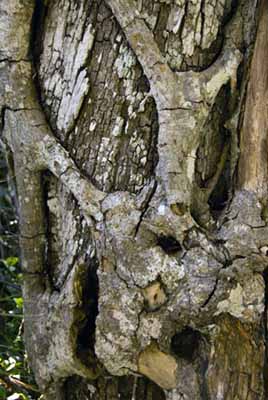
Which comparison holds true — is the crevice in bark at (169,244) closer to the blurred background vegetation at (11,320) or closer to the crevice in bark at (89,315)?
the crevice in bark at (89,315)

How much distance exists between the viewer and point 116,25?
1.39m

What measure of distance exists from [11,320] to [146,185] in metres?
1.12

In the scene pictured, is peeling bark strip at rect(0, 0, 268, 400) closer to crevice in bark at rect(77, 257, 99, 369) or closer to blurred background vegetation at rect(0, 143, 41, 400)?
crevice in bark at rect(77, 257, 99, 369)

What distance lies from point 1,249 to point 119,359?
161 cm

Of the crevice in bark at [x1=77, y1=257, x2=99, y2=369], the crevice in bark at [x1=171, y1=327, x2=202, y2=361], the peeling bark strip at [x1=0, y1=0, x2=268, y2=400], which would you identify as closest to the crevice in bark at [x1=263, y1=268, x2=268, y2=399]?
the peeling bark strip at [x1=0, y1=0, x2=268, y2=400]

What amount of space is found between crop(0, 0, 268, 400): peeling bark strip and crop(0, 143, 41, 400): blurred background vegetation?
0.25 metres

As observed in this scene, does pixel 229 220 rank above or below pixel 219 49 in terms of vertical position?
below

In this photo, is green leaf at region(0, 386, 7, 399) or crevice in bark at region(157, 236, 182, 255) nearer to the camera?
crevice in bark at region(157, 236, 182, 255)

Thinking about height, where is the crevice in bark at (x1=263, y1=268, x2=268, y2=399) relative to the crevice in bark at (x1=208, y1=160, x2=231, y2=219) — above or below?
below

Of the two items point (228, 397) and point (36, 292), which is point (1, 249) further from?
point (228, 397)

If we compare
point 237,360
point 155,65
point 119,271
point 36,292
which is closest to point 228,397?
point 237,360

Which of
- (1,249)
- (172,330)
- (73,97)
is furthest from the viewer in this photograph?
(1,249)

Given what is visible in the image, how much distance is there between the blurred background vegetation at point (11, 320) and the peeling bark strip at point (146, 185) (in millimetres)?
252

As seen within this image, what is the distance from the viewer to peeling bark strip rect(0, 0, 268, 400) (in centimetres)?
131
